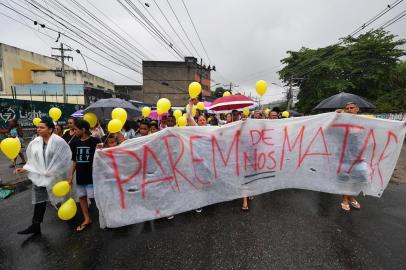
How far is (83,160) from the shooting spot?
2.93 meters

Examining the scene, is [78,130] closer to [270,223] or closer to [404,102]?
[270,223]

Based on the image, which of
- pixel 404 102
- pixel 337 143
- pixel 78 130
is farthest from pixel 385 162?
pixel 404 102

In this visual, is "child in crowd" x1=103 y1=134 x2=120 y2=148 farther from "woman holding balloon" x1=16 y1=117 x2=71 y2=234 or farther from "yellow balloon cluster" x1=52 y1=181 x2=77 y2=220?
"yellow balloon cluster" x1=52 y1=181 x2=77 y2=220

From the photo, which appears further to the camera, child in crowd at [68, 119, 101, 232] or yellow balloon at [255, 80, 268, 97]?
yellow balloon at [255, 80, 268, 97]

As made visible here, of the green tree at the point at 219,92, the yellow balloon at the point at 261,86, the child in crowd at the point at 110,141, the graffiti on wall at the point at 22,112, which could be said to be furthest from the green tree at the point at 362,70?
the green tree at the point at 219,92

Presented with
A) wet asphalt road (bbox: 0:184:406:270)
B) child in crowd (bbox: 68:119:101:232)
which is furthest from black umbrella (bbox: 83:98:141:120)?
wet asphalt road (bbox: 0:184:406:270)

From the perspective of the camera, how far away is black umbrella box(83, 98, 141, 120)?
4.94 meters

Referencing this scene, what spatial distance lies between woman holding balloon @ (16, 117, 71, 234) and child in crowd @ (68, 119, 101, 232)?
0.15 metres

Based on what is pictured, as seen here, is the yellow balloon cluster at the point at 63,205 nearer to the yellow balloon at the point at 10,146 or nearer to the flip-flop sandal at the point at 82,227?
the flip-flop sandal at the point at 82,227

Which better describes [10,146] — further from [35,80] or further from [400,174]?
[35,80]

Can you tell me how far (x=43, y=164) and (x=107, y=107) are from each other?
261cm

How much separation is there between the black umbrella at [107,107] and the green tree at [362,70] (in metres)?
19.6

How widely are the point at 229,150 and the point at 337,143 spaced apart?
1.83 metres

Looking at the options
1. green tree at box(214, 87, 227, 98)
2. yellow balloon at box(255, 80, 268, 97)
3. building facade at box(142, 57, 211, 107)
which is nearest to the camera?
yellow balloon at box(255, 80, 268, 97)
